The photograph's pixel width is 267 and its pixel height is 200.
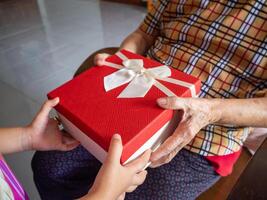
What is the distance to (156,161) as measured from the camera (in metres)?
0.68

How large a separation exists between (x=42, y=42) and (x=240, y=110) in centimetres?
231

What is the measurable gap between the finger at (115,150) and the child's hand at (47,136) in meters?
0.25

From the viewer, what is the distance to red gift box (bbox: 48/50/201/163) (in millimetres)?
542

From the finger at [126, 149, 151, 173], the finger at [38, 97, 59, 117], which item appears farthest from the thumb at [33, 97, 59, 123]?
the finger at [126, 149, 151, 173]

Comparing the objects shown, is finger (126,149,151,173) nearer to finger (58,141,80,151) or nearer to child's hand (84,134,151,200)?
child's hand (84,134,151,200)

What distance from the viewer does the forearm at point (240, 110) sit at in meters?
0.66

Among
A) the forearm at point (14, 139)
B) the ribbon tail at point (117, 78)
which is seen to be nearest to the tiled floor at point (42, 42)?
the forearm at point (14, 139)

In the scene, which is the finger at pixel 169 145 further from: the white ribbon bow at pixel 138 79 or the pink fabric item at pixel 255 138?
the pink fabric item at pixel 255 138

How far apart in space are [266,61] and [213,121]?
0.69 ft

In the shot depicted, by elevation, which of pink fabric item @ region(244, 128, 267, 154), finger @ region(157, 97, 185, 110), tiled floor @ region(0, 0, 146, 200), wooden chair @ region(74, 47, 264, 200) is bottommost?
tiled floor @ region(0, 0, 146, 200)

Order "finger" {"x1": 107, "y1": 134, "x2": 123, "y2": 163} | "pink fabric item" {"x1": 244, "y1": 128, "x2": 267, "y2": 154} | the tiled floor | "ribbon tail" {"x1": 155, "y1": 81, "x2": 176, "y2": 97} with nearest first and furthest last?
"finger" {"x1": 107, "y1": 134, "x2": 123, "y2": 163} → "ribbon tail" {"x1": 155, "y1": 81, "x2": 176, "y2": 97} → "pink fabric item" {"x1": 244, "y1": 128, "x2": 267, "y2": 154} → the tiled floor

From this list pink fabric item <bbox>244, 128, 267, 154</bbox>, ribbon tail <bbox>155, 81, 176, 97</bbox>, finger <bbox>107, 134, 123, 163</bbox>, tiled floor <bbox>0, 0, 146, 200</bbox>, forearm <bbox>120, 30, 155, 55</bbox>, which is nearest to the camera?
finger <bbox>107, 134, 123, 163</bbox>

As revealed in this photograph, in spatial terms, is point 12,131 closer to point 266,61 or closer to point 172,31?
point 172,31

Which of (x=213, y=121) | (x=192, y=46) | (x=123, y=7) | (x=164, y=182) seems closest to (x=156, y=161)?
(x=164, y=182)
